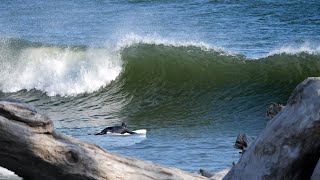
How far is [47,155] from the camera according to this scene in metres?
5.22

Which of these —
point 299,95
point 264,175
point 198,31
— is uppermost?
point 198,31

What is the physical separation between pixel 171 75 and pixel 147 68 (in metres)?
0.75

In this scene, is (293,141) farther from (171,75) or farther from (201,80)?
(171,75)

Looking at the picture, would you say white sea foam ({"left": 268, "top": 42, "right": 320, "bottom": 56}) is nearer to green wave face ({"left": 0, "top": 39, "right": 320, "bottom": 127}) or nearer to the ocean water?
the ocean water

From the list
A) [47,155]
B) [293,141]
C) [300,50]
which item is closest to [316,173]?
[293,141]

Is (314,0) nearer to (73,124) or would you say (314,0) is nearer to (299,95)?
(73,124)

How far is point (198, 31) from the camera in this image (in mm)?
24031

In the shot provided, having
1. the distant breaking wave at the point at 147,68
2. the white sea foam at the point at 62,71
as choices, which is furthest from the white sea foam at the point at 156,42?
the white sea foam at the point at 62,71

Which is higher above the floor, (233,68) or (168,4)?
(168,4)

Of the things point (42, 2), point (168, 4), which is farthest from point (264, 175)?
point (42, 2)

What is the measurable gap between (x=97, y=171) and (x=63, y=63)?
13.7m

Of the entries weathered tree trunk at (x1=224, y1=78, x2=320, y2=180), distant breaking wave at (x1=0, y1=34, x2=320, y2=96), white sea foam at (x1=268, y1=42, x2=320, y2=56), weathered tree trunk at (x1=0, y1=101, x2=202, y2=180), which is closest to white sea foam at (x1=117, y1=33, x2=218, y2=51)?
distant breaking wave at (x1=0, y1=34, x2=320, y2=96)

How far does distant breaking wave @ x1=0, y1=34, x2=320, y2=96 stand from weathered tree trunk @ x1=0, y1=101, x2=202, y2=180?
11143mm

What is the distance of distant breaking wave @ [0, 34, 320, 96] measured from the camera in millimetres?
16969
